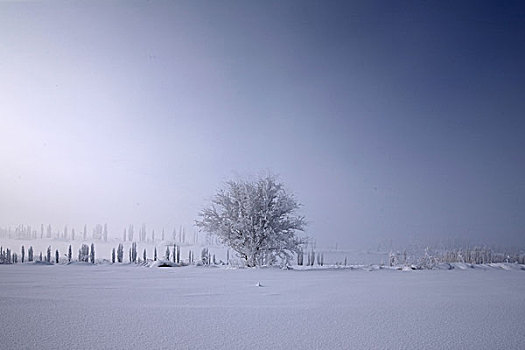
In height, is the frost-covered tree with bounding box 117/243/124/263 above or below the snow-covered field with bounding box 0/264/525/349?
below

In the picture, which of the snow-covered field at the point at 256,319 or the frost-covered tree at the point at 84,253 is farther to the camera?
the frost-covered tree at the point at 84,253

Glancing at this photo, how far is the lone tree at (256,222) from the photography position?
13.9m

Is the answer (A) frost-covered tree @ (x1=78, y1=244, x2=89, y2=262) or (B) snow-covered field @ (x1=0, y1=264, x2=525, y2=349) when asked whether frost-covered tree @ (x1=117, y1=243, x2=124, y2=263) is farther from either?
(B) snow-covered field @ (x1=0, y1=264, x2=525, y2=349)

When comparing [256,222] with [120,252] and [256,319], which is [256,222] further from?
[256,319]

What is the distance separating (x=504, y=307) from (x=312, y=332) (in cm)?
261

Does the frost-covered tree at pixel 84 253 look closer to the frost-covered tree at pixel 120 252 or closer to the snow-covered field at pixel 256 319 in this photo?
the frost-covered tree at pixel 120 252

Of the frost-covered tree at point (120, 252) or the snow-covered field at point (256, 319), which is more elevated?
the snow-covered field at point (256, 319)

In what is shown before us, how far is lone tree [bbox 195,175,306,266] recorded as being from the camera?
545 inches

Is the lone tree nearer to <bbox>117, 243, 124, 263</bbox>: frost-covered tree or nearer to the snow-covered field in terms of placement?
<bbox>117, 243, 124, 263</bbox>: frost-covered tree

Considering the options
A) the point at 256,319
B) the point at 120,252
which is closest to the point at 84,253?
the point at 120,252

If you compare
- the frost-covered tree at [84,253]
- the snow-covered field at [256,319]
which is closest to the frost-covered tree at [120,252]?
the frost-covered tree at [84,253]

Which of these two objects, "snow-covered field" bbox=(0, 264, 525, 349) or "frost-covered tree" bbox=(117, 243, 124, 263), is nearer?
"snow-covered field" bbox=(0, 264, 525, 349)

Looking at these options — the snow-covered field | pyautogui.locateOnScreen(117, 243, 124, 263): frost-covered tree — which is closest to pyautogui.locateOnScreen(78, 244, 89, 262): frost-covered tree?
pyautogui.locateOnScreen(117, 243, 124, 263): frost-covered tree

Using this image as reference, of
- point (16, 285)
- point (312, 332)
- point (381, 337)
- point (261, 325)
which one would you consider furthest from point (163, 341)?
point (16, 285)
